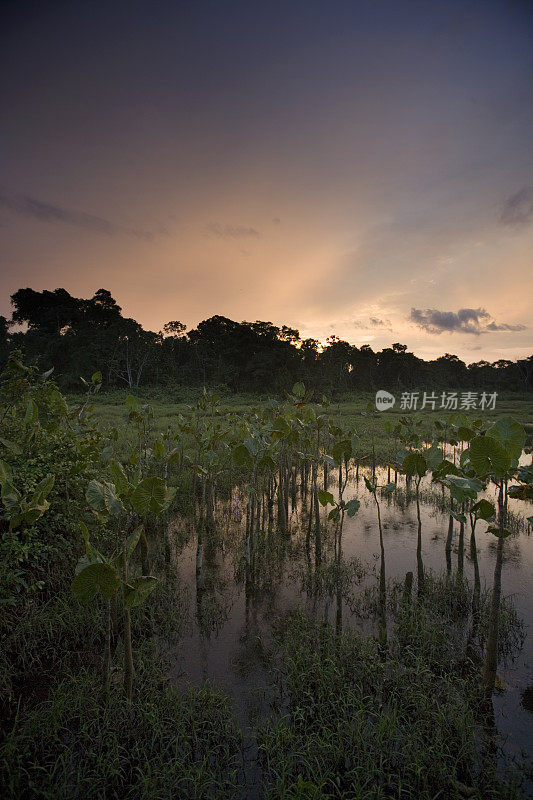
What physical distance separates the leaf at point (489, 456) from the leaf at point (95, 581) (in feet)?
10.6

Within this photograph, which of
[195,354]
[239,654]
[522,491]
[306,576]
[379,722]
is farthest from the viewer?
[195,354]

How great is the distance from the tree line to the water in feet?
118

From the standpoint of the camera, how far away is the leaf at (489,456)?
3.36 m

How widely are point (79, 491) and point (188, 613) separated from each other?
98.3 inches

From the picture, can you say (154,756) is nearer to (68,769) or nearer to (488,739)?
(68,769)

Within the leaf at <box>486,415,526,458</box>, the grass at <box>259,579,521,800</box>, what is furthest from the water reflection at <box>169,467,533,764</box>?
the leaf at <box>486,415,526,458</box>

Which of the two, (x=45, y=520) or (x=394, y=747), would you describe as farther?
(x=45, y=520)

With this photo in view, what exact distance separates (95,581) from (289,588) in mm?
4138

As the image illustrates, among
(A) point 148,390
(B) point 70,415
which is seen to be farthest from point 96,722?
(A) point 148,390

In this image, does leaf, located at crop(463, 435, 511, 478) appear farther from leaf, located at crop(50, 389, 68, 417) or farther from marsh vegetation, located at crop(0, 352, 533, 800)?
leaf, located at crop(50, 389, 68, 417)

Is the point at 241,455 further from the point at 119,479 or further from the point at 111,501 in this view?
the point at 111,501

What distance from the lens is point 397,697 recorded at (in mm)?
3861

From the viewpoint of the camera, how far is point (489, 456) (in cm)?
345

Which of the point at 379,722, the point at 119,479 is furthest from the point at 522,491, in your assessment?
the point at 119,479
